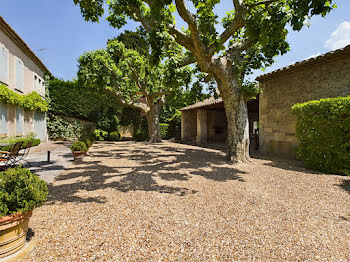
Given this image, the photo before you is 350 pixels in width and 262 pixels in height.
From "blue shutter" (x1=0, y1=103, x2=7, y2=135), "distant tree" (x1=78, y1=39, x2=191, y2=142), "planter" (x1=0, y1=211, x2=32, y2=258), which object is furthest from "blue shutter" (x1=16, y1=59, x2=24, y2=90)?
"planter" (x1=0, y1=211, x2=32, y2=258)

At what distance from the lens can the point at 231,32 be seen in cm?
588

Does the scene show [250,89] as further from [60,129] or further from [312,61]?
[60,129]

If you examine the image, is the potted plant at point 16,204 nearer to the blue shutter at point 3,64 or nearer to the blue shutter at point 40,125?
the blue shutter at point 3,64

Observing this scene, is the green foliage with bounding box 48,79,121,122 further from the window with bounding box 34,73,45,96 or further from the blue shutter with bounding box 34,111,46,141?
the blue shutter with bounding box 34,111,46,141

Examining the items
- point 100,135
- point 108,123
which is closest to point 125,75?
point 108,123

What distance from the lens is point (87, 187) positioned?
13.4 ft

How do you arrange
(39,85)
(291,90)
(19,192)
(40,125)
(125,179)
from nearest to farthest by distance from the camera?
1. (19,192)
2. (125,179)
3. (291,90)
4. (40,125)
5. (39,85)

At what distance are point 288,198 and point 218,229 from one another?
78.9 inches

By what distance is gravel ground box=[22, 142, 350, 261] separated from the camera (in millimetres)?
1999

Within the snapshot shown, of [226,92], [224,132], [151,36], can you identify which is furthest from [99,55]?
[224,132]

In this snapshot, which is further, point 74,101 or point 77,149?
point 74,101

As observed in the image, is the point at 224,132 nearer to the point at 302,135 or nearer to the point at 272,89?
the point at 272,89

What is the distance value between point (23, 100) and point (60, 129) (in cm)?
496

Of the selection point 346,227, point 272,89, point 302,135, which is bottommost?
point 346,227
